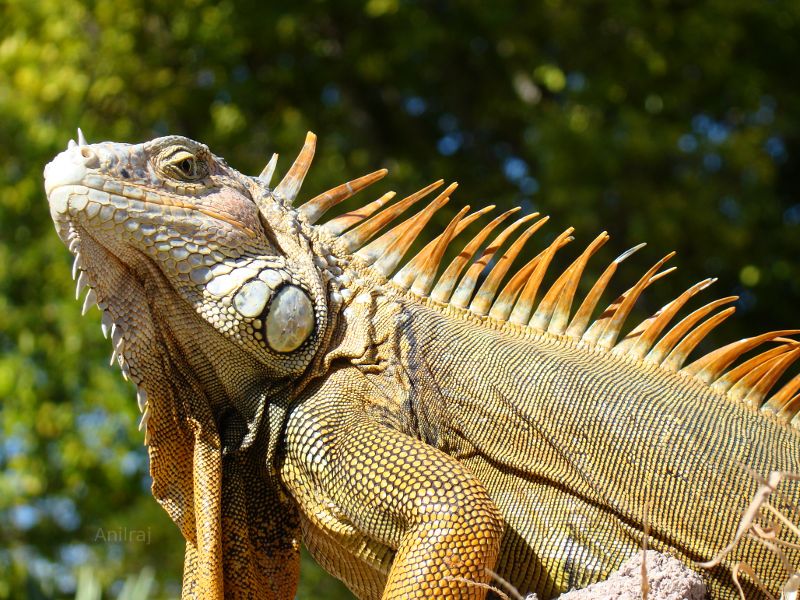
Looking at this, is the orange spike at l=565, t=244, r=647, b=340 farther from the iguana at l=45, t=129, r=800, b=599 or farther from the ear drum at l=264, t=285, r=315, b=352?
the ear drum at l=264, t=285, r=315, b=352

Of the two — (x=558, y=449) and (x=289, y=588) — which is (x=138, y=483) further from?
(x=558, y=449)

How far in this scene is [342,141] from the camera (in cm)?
1124

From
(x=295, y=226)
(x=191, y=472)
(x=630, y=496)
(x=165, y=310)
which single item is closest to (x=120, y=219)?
(x=165, y=310)

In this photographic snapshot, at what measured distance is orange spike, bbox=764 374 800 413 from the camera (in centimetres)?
339

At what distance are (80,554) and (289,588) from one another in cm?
754

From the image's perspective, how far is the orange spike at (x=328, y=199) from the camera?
142 inches

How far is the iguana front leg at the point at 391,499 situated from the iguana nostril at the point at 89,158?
948 millimetres

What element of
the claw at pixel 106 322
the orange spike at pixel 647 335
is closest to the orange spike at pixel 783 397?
the orange spike at pixel 647 335

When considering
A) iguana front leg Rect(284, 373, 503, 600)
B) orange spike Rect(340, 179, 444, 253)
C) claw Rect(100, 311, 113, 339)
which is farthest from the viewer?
orange spike Rect(340, 179, 444, 253)

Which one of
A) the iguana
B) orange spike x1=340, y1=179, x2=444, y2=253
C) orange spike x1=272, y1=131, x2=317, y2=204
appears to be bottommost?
the iguana

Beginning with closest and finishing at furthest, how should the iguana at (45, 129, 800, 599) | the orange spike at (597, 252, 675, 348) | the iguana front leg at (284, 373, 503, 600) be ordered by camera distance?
the iguana front leg at (284, 373, 503, 600) < the iguana at (45, 129, 800, 599) < the orange spike at (597, 252, 675, 348)

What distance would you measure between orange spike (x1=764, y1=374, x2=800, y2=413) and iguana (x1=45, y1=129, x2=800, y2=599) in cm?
1

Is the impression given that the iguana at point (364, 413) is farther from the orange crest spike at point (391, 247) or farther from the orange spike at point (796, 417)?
the orange crest spike at point (391, 247)

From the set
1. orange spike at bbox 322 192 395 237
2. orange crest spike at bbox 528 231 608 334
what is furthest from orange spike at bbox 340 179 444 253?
orange crest spike at bbox 528 231 608 334
